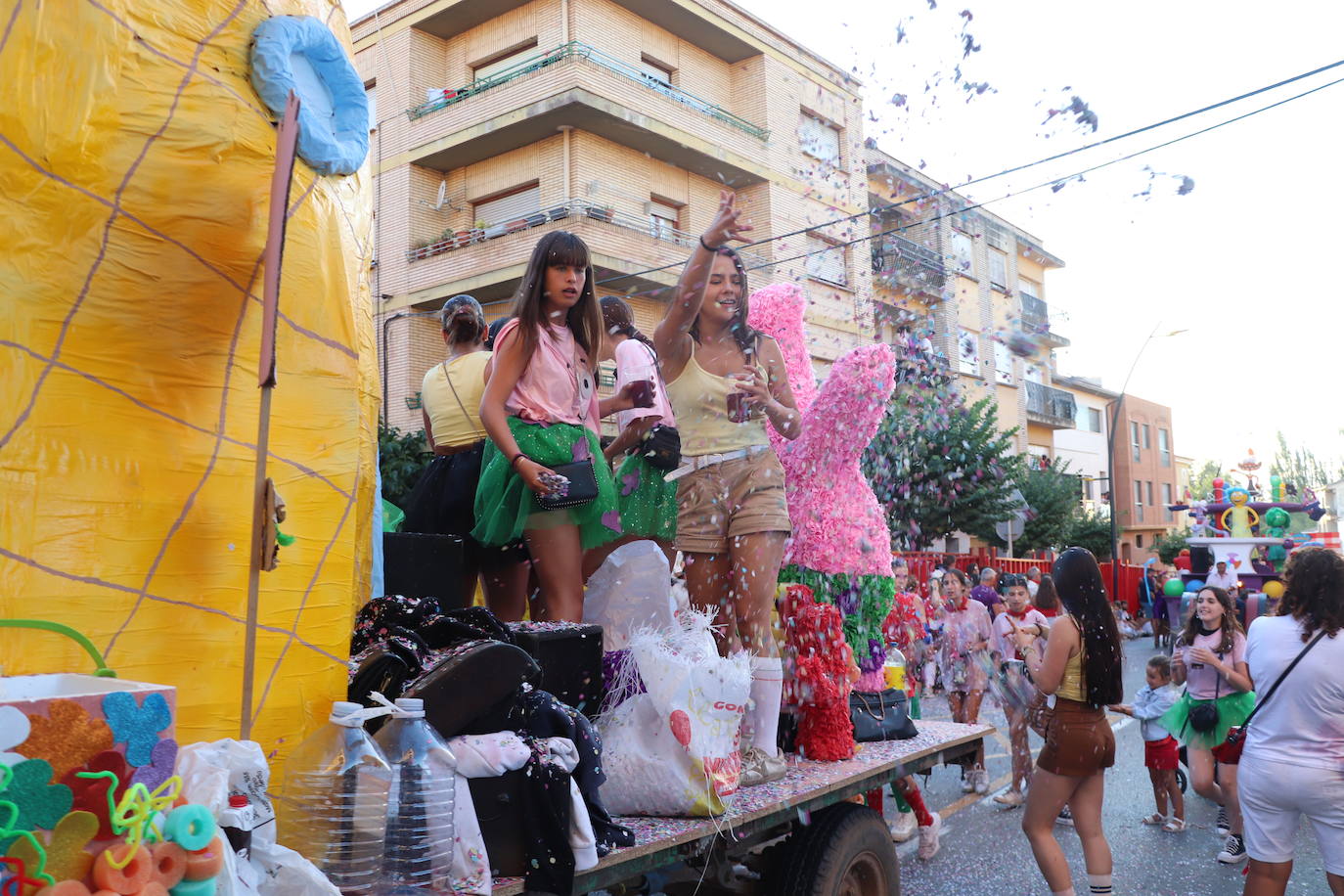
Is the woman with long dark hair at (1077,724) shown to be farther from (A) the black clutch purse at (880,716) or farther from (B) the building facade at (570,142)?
(B) the building facade at (570,142)

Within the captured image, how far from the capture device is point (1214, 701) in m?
6.88

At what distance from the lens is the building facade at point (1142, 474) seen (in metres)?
47.3

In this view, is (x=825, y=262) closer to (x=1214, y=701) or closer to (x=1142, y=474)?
(x=1214, y=701)

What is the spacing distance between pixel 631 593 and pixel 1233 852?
497 cm

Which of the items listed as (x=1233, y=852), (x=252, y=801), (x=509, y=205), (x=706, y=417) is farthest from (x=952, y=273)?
(x=509, y=205)

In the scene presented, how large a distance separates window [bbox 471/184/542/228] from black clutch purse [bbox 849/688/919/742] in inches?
539

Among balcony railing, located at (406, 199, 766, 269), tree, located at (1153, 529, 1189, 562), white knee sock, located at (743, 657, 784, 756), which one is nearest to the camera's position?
white knee sock, located at (743, 657, 784, 756)

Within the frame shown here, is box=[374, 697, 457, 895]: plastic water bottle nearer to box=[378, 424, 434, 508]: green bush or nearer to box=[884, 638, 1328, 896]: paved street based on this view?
box=[884, 638, 1328, 896]: paved street

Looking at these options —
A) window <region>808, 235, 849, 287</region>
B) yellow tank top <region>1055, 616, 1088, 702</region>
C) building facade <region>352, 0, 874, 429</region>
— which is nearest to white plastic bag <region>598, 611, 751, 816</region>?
yellow tank top <region>1055, 616, 1088, 702</region>

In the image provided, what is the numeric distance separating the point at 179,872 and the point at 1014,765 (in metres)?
7.68

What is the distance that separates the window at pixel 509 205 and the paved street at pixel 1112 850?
1160 cm

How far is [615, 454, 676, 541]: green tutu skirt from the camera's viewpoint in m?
3.94

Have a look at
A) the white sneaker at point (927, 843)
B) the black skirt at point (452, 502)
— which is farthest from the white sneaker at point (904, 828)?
the black skirt at point (452, 502)

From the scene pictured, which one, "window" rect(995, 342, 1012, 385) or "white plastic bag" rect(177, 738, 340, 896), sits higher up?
"window" rect(995, 342, 1012, 385)
